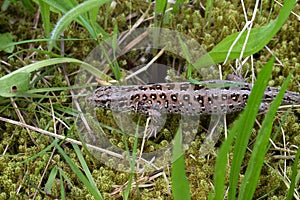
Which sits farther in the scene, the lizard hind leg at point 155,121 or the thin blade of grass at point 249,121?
the lizard hind leg at point 155,121

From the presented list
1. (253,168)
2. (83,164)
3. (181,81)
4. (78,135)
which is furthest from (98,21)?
(253,168)

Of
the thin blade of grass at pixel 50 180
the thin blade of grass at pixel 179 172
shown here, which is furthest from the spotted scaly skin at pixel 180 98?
the thin blade of grass at pixel 179 172

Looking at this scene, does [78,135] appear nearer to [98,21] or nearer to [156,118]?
[156,118]

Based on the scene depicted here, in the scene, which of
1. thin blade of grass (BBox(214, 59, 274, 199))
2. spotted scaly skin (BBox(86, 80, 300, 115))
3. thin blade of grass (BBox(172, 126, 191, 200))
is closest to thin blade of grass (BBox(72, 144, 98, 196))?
spotted scaly skin (BBox(86, 80, 300, 115))

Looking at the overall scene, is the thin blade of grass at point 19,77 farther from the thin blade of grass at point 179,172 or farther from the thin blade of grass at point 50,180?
the thin blade of grass at point 179,172

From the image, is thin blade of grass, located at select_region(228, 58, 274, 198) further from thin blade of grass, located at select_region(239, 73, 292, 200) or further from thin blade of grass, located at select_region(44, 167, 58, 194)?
thin blade of grass, located at select_region(44, 167, 58, 194)

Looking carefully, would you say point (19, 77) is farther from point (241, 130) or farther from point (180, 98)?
point (241, 130)
